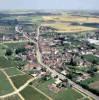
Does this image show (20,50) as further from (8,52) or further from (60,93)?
(60,93)

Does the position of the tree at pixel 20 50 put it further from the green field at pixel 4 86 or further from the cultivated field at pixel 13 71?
the green field at pixel 4 86

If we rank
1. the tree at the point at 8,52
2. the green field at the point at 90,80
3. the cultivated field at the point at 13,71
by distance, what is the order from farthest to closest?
the tree at the point at 8,52 → the cultivated field at the point at 13,71 → the green field at the point at 90,80

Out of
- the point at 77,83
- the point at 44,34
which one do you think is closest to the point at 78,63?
the point at 77,83

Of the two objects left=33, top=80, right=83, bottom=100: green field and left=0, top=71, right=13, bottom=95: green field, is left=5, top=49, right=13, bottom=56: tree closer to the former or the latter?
left=0, top=71, right=13, bottom=95: green field

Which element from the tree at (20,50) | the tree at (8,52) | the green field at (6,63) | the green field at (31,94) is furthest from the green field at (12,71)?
the tree at (20,50)

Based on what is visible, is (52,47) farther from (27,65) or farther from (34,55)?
(27,65)

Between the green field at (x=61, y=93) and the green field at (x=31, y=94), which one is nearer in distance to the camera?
the green field at (x=31, y=94)
